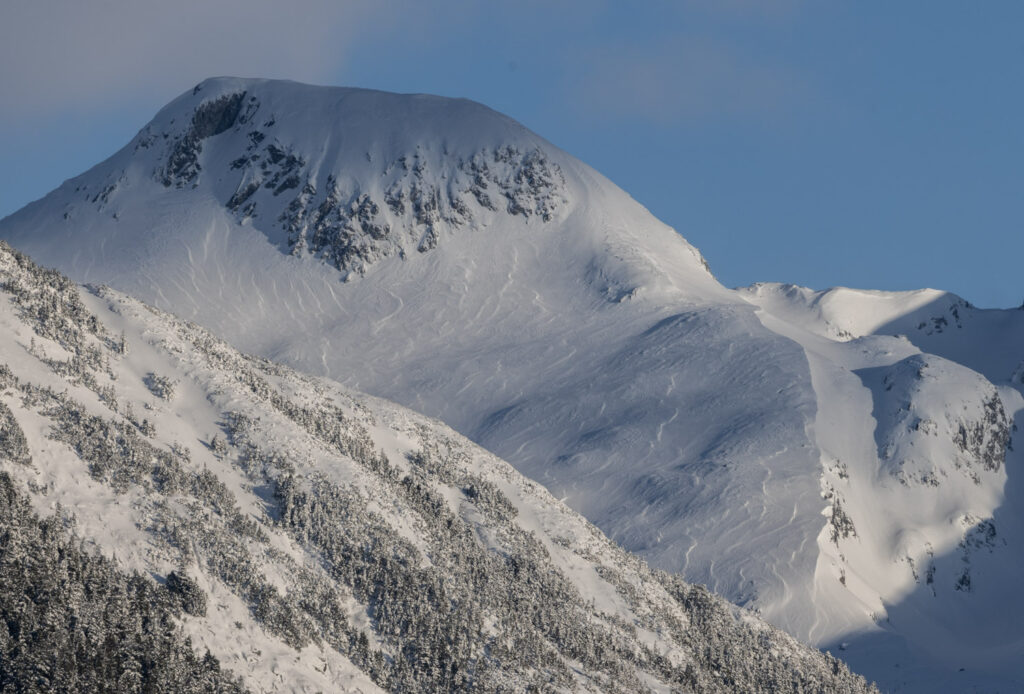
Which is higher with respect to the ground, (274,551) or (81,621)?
(81,621)

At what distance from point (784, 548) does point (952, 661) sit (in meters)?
23.6

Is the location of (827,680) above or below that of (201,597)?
below

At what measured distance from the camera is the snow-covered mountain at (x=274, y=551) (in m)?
101

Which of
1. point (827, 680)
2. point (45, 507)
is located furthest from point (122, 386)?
point (827, 680)

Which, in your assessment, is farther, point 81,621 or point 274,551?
point 274,551

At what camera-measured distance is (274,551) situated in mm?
119500

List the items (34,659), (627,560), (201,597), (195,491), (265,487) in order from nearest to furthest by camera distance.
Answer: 1. (34,659)
2. (201,597)
3. (195,491)
4. (265,487)
5. (627,560)

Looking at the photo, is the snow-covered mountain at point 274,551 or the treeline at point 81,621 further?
the snow-covered mountain at point 274,551

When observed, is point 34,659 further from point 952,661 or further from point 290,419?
point 952,661

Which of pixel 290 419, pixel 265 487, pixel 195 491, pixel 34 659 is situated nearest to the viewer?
pixel 34 659

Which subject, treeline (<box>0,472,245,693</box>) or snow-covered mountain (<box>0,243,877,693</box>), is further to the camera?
snow-covered mountain (<box>0,243,877,693</box>)

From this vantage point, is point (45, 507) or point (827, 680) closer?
point (45, 507)

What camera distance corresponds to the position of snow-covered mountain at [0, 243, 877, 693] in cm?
10100

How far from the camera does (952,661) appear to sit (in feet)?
621
